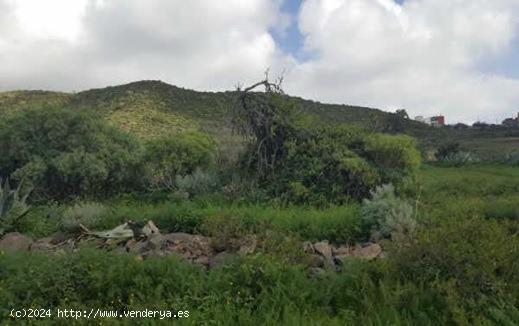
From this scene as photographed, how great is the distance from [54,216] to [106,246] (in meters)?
3.64

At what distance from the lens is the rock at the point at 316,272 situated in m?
6.81

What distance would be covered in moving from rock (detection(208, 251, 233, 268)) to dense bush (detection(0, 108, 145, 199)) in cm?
875

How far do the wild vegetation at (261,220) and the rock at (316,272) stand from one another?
0.03m

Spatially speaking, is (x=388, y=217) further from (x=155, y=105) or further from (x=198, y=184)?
(x=155, y=105)

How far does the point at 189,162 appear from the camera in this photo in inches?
671

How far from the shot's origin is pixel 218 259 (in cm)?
754

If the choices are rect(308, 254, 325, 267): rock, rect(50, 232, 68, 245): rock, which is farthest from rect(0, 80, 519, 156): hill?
rect(308, 254, 325, 267): rock

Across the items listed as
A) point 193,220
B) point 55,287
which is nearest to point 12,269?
point 55,287

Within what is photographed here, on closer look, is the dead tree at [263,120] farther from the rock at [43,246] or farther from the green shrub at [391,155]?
the rock at [43,246]

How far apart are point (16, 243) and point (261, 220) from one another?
376cm

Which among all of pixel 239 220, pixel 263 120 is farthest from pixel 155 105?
pixel 239 220

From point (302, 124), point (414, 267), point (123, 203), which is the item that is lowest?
point (123, 203)

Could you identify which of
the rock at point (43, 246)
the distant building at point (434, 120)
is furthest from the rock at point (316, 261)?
the distant building at point (434, 120)

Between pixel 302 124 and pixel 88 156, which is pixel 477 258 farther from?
pixel 88 156
